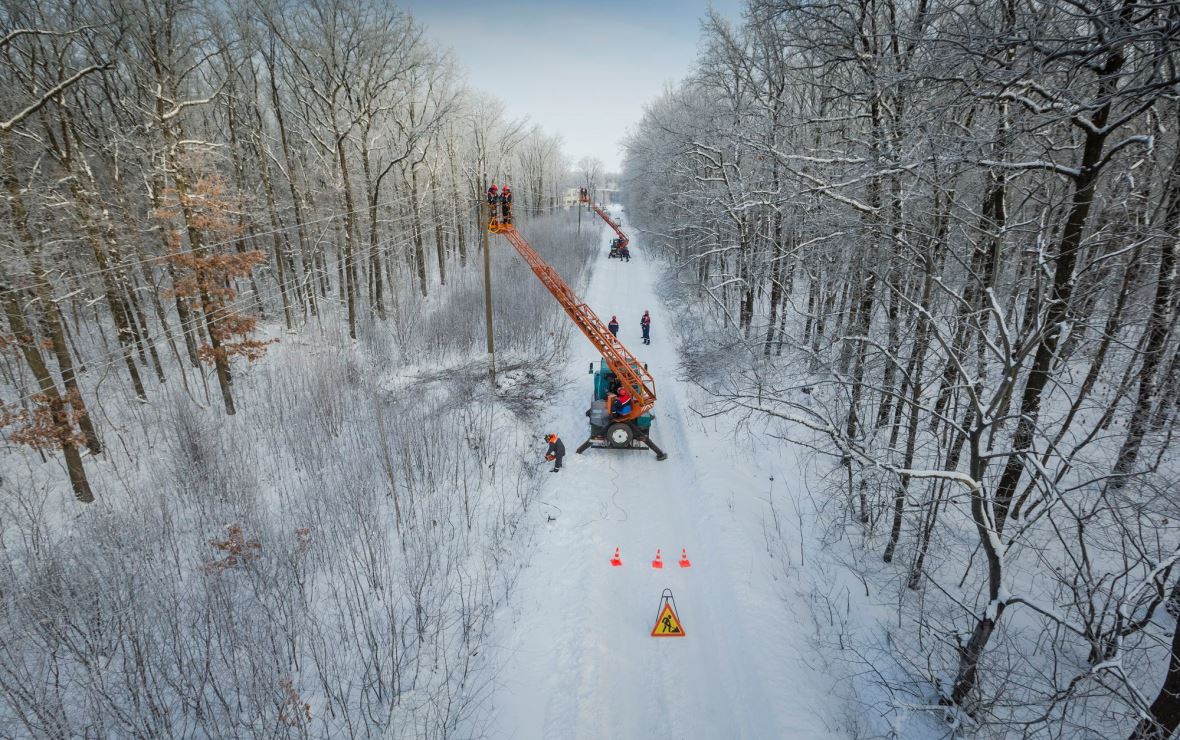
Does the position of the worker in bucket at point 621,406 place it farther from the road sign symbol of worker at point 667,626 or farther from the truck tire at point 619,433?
the road sign symbol of worker at point 667,626

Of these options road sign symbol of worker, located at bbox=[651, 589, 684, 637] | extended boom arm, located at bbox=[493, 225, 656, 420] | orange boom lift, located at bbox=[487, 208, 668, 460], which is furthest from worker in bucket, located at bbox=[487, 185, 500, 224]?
road sign symbol of worker, located at bbox=[651, 589, 684, 637]

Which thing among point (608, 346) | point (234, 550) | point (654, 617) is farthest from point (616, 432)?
point (234, 550)

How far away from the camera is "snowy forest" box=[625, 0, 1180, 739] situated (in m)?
3.50

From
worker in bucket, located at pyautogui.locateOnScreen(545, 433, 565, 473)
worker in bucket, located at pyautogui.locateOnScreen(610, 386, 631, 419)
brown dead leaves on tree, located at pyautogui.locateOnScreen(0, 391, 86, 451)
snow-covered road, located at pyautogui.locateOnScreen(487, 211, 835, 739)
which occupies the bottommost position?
snow-covered road, located at pyautogui.locateOnScreen(487, 211, 835, 739)

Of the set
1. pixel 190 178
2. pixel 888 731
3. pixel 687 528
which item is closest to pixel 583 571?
pixel 687 528

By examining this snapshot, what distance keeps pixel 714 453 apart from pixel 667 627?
16.8 ft

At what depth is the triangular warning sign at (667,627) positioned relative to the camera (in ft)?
21.0

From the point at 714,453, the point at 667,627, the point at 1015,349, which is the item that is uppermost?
the point at 1015,349

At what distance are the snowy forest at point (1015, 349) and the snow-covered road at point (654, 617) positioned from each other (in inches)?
47.6

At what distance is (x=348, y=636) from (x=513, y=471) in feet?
15.2

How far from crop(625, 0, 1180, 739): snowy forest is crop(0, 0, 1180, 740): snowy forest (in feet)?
0.27

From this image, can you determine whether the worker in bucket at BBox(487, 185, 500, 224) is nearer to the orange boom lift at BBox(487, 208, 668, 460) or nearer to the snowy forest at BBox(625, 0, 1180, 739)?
the orange boom lift at BBox(487, 208, 668, 460)

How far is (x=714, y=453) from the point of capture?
10.9m

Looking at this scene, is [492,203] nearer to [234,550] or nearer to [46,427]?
[234,550]
